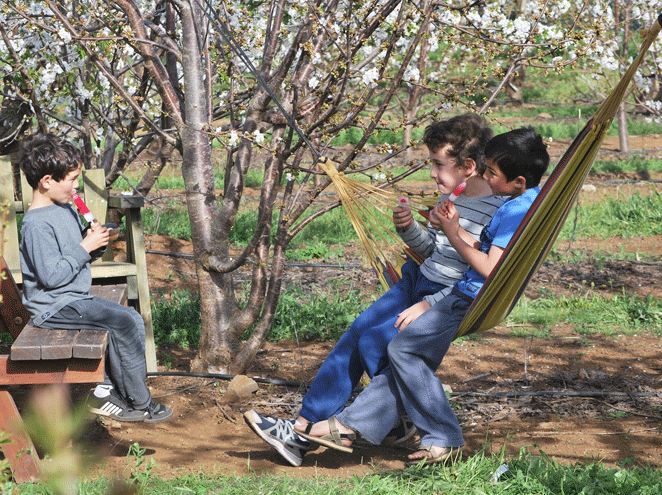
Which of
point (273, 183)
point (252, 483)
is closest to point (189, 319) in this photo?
point (273, 183)

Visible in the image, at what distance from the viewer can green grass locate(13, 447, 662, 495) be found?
2531 millimetres

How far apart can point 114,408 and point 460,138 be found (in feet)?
5.76

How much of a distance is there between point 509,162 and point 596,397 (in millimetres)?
1562

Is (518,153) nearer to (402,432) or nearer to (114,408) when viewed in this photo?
(402,432)

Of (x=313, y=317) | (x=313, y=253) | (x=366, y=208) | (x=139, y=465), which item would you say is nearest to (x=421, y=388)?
(x=366, y=208)

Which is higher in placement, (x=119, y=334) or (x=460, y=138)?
(x=460, y=138)

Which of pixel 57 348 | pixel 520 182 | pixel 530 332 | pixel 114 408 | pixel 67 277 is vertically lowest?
pixel 530 332

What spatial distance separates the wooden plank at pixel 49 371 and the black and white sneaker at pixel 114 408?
1.32 ft

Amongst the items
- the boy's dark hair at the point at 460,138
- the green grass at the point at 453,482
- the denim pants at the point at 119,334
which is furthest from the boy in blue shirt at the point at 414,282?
the denim pants at the point at 119,334

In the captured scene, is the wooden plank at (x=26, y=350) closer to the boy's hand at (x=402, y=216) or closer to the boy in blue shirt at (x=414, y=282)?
the boy in blue shirt at (x=414, y=282)

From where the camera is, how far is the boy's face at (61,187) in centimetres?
305

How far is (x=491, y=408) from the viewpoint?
3.54 metres

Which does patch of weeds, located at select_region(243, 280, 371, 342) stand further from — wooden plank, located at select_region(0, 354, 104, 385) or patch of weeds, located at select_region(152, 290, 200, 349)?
wooden plank, located at select_region(0, 354, 104, 385)

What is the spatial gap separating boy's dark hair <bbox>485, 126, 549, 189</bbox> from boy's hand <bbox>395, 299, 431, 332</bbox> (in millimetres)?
553
